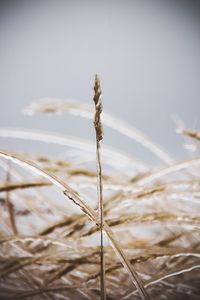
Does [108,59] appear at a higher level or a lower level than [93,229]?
higher

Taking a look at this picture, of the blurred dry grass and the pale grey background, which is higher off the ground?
the pale grey background

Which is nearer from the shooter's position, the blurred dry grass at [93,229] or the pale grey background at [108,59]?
the blurred dry grass at [93,229]

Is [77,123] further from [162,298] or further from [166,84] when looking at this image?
[162,298]

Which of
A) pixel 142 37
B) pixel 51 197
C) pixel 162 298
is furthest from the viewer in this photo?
pixel 142 37

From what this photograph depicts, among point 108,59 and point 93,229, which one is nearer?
point 93,229

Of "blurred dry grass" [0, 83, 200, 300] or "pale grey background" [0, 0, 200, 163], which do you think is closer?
"blurred dry grass" [0, 83, 200, 300]

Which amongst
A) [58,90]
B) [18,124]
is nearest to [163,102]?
[58,90]

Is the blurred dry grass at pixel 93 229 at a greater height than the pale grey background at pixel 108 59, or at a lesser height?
lesser

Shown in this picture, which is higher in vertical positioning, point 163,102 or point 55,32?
point 55,32
